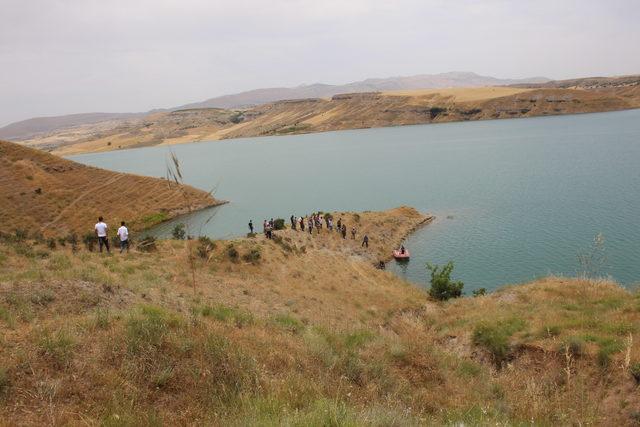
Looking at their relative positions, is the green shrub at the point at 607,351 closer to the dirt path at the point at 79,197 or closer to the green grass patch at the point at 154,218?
the dirt path at the point at 79,197

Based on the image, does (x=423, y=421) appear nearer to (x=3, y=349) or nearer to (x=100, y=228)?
(x=3, y=349)

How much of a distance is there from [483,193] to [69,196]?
1942 inches

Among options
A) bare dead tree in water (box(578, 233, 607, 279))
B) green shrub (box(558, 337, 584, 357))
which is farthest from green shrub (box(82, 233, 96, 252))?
bare dead tree in water (box(578, 233, 607, 279))

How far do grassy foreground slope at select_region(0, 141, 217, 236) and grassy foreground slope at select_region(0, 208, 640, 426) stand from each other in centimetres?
3101

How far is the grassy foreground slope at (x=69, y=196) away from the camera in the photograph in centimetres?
4416

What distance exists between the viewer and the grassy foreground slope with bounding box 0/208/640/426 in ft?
17.3

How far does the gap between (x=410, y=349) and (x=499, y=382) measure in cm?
195

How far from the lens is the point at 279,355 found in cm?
732

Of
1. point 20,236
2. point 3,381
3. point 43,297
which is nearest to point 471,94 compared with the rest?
point 20,236

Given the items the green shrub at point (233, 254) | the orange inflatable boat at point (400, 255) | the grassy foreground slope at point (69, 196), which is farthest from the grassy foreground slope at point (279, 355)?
the grassy foreground slope at point (69, 196)

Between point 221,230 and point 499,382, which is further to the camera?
point 221,230

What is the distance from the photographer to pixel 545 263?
28031mm

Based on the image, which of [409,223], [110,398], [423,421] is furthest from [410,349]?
[409,223]

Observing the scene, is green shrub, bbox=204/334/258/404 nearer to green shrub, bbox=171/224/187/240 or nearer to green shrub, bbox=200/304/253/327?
green shrub, bbox=200/304/253/327
